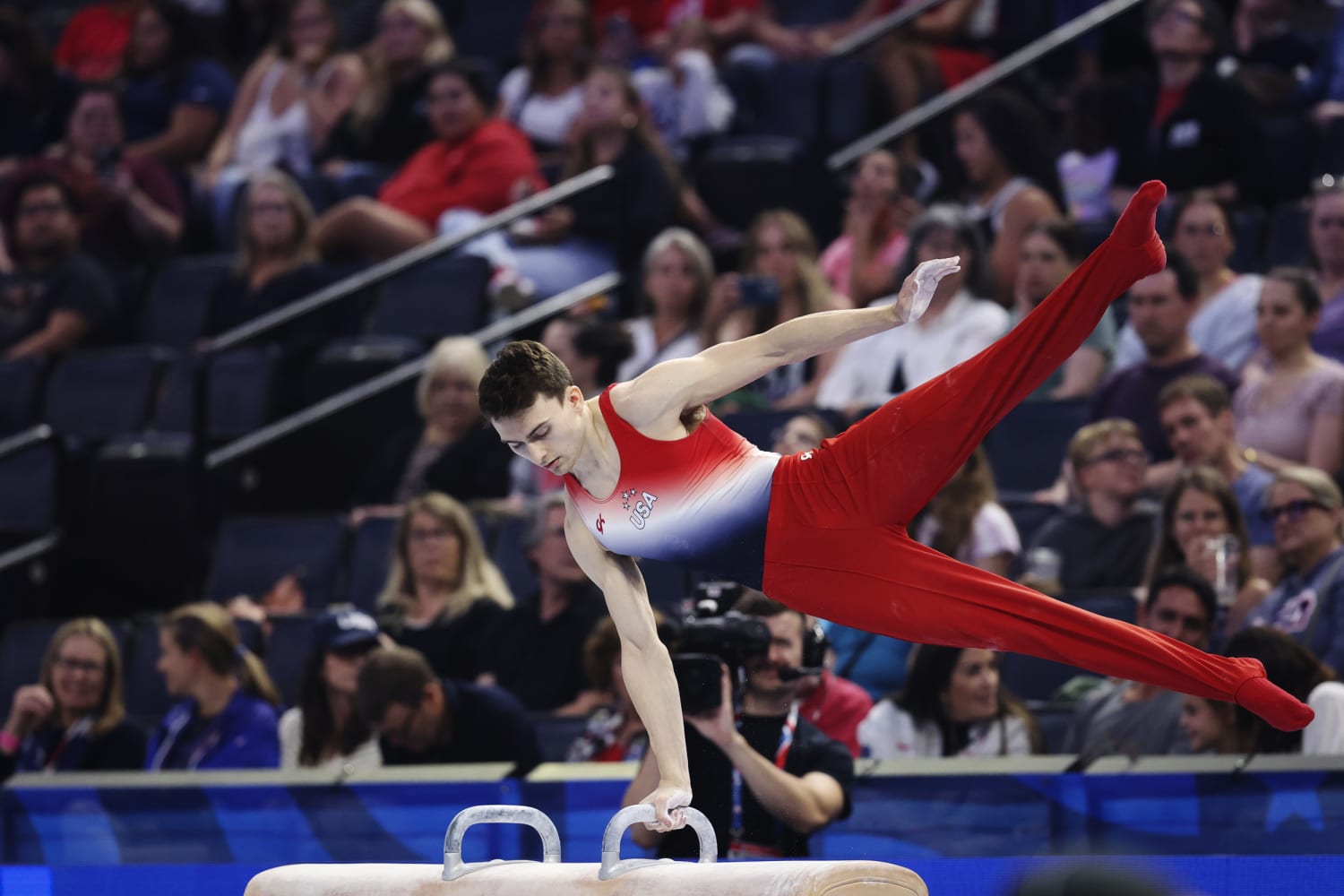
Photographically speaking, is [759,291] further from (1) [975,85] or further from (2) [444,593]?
(1) [975,85]

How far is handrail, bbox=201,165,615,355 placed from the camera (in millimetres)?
7641

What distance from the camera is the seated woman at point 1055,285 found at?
6.38 m

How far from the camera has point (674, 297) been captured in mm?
7055

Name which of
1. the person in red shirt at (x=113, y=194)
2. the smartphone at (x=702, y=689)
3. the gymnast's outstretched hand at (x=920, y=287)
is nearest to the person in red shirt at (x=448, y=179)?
the person in red shirt at (x=113, y=194)

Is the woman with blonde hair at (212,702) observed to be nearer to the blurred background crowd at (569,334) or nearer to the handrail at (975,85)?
the blurred background crowd at (569,334)

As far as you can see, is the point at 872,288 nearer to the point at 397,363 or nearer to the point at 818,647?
the point at 397,363

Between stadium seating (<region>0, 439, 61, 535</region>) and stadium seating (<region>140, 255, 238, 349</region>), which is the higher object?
stadium seating (<region>140, 255, 238, 349</region>)

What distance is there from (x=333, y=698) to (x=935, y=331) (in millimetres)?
2398

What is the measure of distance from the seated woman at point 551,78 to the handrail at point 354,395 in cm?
109

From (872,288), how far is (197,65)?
13.8 ft

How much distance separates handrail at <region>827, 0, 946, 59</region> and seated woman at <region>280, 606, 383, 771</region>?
Answer: 12.2 feet

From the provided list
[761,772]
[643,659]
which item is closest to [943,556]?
[643,659]

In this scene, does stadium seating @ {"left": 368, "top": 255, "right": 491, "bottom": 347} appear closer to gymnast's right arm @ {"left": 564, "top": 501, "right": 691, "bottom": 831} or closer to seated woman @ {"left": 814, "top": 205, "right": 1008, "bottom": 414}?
seated woman @ {"left": 814, "top": 205, "right": 1008, "bottom": 414}

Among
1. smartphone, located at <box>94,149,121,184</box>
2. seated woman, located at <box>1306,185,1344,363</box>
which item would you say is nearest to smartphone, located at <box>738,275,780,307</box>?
seated woman, located at <box>1306,185,1344,363</box>
